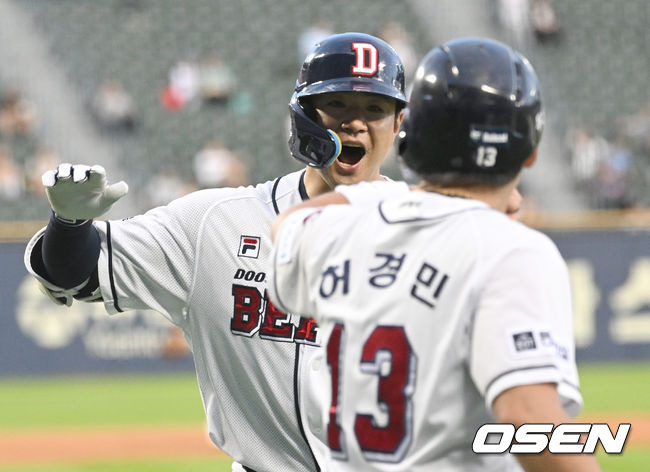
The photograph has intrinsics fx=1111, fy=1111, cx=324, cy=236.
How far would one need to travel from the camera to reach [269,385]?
3670mm

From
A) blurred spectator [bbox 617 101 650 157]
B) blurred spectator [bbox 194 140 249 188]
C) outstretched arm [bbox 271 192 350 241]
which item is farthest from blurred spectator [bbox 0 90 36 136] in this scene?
outstretched arm [bbox 271 192 350 241]

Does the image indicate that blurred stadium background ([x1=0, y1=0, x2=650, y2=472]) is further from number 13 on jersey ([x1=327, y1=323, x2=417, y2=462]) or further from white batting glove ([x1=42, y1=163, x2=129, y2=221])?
number 13 on jersey ([x1=327, y1=323, x2=417, y2=462])

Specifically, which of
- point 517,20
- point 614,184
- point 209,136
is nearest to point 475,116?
point 614,184

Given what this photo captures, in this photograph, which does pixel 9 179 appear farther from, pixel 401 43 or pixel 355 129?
pixel 355 129

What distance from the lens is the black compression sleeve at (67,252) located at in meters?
3.57

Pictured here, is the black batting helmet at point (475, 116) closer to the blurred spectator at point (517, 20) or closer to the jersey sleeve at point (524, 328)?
the jersey sleeve at point (524, 328)

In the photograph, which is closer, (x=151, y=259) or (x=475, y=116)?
(x=475, y=116)

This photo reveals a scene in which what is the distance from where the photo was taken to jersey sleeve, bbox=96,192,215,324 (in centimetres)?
373

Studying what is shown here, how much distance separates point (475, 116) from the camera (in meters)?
2.40

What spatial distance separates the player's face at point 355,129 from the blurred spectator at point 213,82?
1411 centimetres

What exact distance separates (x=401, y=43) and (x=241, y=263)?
15080 millimetres

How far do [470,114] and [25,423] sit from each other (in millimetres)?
9397

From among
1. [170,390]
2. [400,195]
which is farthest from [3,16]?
[400,195]

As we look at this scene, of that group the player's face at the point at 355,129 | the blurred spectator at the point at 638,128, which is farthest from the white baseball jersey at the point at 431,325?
the blurred spectator at the point at 638,128
